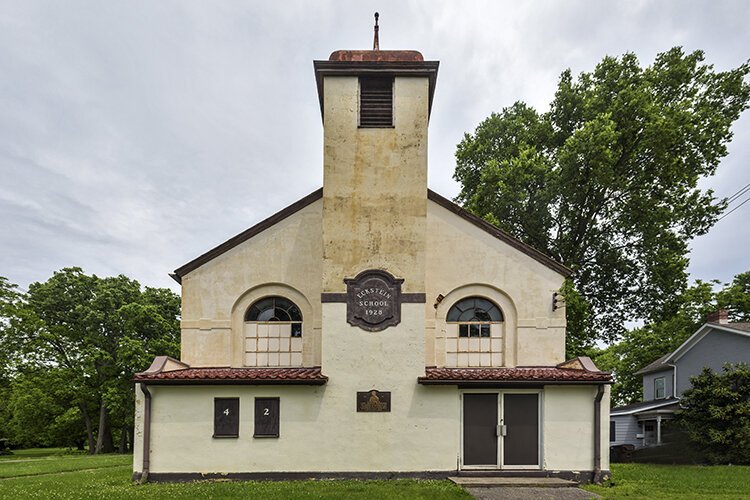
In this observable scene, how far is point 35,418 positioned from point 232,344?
26936 mm

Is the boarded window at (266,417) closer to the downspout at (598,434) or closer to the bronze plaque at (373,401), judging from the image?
the bronze plaque at (373,401)

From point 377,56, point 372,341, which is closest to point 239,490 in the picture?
point 372,341

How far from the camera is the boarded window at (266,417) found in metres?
12.7

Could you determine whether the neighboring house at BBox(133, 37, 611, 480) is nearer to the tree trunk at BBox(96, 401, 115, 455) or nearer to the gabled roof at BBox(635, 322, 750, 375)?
the gabled roof at BBox(635, 322, 750, 375)

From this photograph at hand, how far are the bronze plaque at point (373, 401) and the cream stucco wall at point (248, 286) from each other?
2.17 metres

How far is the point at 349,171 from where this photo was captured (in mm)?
13953

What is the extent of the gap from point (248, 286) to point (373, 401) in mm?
5096

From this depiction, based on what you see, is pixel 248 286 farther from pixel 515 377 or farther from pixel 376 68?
pixel 515 377

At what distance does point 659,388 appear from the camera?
29.4 meters

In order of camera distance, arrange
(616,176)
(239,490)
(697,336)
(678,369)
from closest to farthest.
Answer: (239,490) → (616,176) → (697,336) → (678,369)

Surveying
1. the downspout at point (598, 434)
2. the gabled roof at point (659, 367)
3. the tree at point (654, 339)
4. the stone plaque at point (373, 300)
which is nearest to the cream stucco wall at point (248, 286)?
the stone plaque at point (373, 300)

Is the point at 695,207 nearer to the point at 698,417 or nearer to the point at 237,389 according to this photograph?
the point at 698,417

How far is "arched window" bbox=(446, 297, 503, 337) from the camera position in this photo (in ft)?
49.0

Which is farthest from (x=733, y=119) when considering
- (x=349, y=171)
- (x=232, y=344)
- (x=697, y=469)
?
(x=232, y=344)
